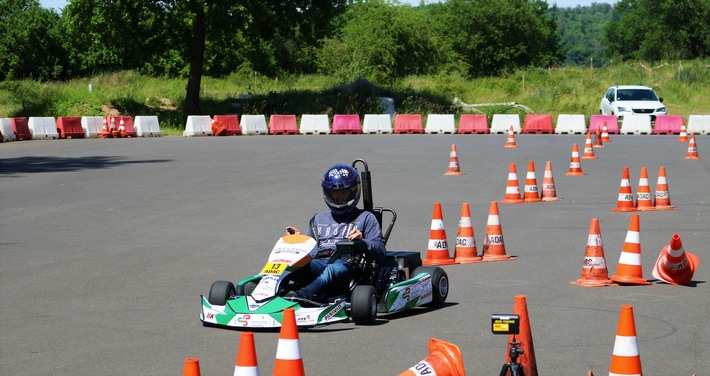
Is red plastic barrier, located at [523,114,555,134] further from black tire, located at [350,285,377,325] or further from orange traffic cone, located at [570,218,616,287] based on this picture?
black tire, located at [350,285,377,325]

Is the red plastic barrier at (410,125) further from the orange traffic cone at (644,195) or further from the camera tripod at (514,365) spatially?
the camera tripod at (514,365)

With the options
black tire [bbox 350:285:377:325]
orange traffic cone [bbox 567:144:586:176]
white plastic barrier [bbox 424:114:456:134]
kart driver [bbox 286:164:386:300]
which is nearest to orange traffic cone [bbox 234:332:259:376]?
black tire [bbox 350:285:377:325]

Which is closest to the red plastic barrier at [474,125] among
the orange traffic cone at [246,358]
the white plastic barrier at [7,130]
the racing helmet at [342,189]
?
the white plastic barrier at [7,130]

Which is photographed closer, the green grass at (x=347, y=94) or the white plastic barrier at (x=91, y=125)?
the white plastic barrier at (x=91, y=125)

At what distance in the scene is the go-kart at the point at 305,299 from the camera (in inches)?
A: 303

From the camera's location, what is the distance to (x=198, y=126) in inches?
1515

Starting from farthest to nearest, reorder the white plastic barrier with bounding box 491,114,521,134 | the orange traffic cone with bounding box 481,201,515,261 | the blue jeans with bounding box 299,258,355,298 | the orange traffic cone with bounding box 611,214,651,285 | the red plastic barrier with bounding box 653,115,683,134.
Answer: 1. the white plastic barrier with bounding box 491,114,521,134
2. the red plastic barrier with bounding box 653,115,683,134
3. the orange traffic cone with bounding box 481,201,515,261
4. the orange traffic cone with bounding box 611,214,651,285
5. the blue jeans with bounding box 299,258,355,298

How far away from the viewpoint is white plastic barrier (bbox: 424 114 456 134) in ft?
130

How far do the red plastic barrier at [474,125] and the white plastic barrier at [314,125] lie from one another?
4.93 m

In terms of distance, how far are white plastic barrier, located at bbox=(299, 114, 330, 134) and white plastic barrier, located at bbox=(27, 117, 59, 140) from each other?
8915 millimetres

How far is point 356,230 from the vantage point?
8.41 m

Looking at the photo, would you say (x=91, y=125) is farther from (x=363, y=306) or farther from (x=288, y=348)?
(x=288, y=348)

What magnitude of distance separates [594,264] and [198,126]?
1176 inches

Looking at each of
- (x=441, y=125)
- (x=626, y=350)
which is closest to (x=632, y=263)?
(x=626, y=350)
